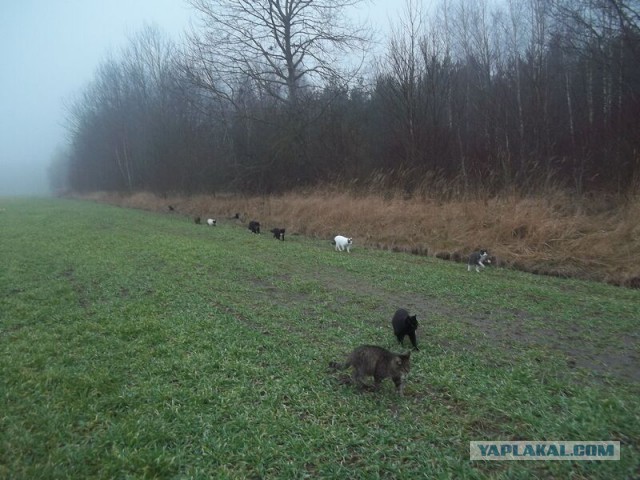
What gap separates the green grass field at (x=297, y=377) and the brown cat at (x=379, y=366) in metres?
0.10

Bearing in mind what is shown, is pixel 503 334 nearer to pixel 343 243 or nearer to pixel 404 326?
pixel 404 326

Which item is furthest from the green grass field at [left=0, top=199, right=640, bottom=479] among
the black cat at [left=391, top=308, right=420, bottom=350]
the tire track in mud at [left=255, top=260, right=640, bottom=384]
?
the black cat at [left=391, top=308, right=420, bottom=350]

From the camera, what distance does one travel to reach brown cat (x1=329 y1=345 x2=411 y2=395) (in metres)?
2.74

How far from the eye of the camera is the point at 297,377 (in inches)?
118

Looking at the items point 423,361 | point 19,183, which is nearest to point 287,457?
point 423,361

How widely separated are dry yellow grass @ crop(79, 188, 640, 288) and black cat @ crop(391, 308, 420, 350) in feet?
15.0

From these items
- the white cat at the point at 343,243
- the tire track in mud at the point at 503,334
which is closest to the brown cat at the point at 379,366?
the tire track in mud at the point at 503,334

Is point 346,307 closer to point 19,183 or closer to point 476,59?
point 476,59

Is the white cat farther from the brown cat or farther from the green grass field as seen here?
the brown cat

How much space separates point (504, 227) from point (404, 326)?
586 centimetres

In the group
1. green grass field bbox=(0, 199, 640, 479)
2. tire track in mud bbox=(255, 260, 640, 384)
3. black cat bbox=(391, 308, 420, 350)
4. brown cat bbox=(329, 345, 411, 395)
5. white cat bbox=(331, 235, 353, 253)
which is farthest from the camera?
white cat bbox=(331, 235, 353, 253)

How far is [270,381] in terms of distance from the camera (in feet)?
9.68

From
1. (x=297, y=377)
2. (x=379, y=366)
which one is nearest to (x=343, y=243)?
(x=297, y=377)

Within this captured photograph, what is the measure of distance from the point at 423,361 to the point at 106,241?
29.5 feet
